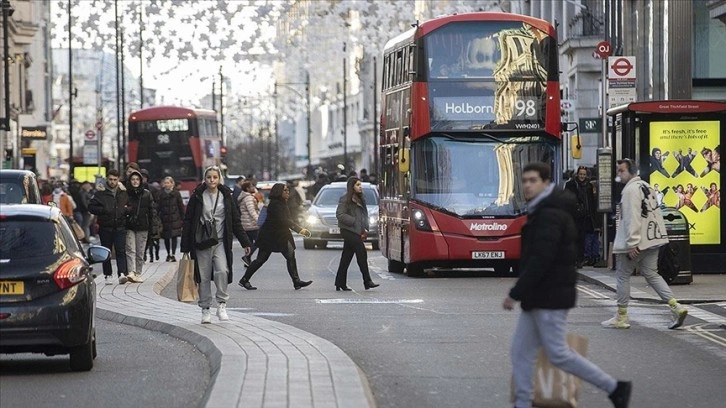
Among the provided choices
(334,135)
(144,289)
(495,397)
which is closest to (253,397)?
(495,397)

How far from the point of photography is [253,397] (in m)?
10.5

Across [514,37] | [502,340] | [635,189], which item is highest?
[514,37]

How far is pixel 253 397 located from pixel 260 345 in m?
3.78

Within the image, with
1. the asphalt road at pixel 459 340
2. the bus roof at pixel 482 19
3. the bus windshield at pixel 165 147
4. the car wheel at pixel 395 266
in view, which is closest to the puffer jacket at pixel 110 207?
the asphalt road at pixel 459 340

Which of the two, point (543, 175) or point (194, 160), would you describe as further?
point (194, 160)

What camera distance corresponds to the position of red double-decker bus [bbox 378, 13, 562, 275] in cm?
2639

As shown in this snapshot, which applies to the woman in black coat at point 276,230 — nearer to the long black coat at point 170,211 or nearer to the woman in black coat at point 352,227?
the woman in black coat at point 352,227

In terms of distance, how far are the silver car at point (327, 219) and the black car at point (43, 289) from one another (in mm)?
25753

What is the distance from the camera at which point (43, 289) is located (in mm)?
12680

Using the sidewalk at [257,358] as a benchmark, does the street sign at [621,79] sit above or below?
above

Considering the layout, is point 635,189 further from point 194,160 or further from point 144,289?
point 194,160

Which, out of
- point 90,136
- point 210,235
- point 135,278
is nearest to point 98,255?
point 210,235

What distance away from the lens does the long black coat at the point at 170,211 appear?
108 ft

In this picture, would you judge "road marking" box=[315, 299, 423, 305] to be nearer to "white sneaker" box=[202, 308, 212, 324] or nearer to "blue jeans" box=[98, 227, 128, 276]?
"blue jeans" box=[98, 227, 128, 276]
